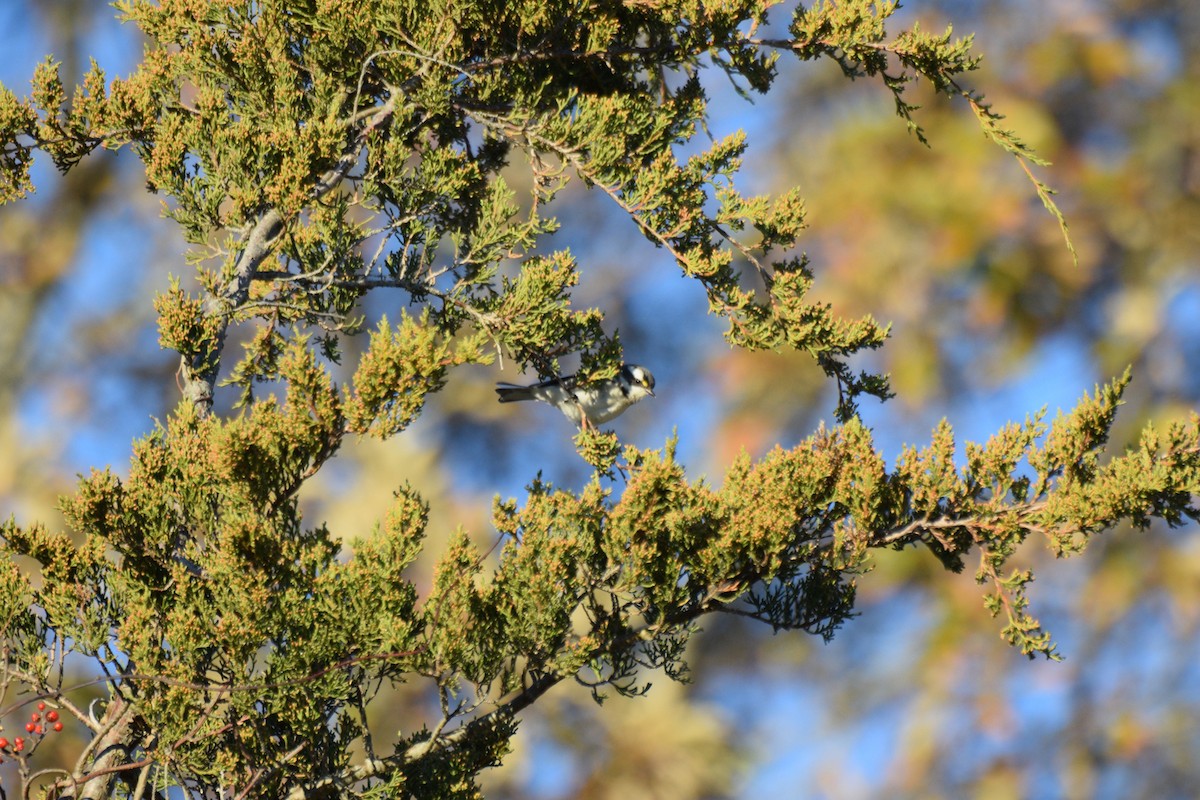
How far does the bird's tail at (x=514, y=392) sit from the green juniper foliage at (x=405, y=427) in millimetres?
1881

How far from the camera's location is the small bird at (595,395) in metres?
5.84

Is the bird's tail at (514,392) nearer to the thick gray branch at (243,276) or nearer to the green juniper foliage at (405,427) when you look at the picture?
the green juniper foliage at (405,427)

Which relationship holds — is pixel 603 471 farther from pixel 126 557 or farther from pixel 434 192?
pixel 126 557

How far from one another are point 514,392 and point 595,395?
67.6 inches

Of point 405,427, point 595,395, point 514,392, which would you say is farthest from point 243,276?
point 514,392

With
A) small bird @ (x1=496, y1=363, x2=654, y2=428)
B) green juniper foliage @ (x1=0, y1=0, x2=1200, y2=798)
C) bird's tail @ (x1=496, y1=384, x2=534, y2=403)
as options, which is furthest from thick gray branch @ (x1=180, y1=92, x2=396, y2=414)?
bird's tail @ (x1=496, y1=384, x2=534, y2=403)

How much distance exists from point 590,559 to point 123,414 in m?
13.8

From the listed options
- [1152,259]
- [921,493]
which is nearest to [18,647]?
[921,493]

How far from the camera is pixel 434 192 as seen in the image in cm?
457

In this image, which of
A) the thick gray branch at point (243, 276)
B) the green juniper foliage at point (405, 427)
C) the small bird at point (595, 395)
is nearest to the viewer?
the green juniper foliage at point (405, 427)

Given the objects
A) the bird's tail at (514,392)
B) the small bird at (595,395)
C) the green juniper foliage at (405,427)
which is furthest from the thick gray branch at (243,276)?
the bird's tail at (514,392)

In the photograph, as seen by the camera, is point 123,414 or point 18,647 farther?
point 123,414

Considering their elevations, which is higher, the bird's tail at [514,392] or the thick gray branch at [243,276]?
the bird's tail at [514,392]

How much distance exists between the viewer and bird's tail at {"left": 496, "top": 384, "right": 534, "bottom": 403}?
22.2ft
